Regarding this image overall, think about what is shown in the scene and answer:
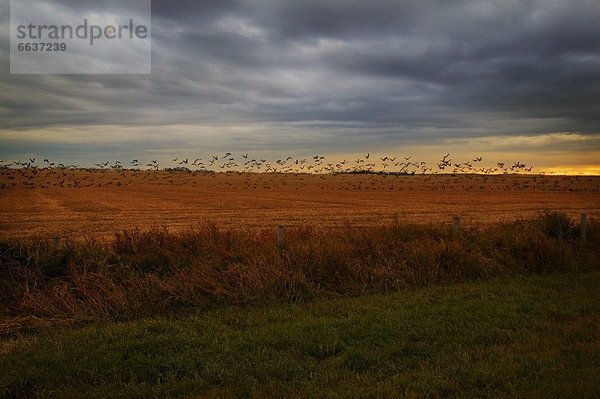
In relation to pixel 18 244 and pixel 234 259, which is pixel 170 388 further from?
pixel 18 244

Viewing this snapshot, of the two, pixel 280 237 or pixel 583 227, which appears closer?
pixel 280 237

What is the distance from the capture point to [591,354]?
7.05 meters

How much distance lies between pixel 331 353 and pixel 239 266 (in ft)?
14.1

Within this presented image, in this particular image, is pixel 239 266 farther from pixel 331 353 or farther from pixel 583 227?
pixel 583 227

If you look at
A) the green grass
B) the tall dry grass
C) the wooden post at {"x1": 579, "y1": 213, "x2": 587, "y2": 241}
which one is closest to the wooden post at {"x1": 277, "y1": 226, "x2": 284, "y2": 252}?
the tall dry grass

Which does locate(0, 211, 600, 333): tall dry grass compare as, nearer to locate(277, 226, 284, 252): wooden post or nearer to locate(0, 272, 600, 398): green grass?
locate(277, 226, 284, 252): wooden post

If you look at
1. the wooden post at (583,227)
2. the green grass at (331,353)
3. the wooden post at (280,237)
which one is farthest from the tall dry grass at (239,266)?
the wooden post at (583,227)

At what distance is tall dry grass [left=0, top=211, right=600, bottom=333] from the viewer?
9922 mm

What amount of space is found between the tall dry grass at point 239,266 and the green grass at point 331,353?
694 mm

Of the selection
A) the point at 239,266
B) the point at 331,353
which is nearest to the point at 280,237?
the point at 239,266

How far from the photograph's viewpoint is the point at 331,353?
7.56 m

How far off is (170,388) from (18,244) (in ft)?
22.6

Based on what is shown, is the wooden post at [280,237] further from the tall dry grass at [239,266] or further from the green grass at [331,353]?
the green grass at [331,353]

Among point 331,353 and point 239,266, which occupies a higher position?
point 239,266
